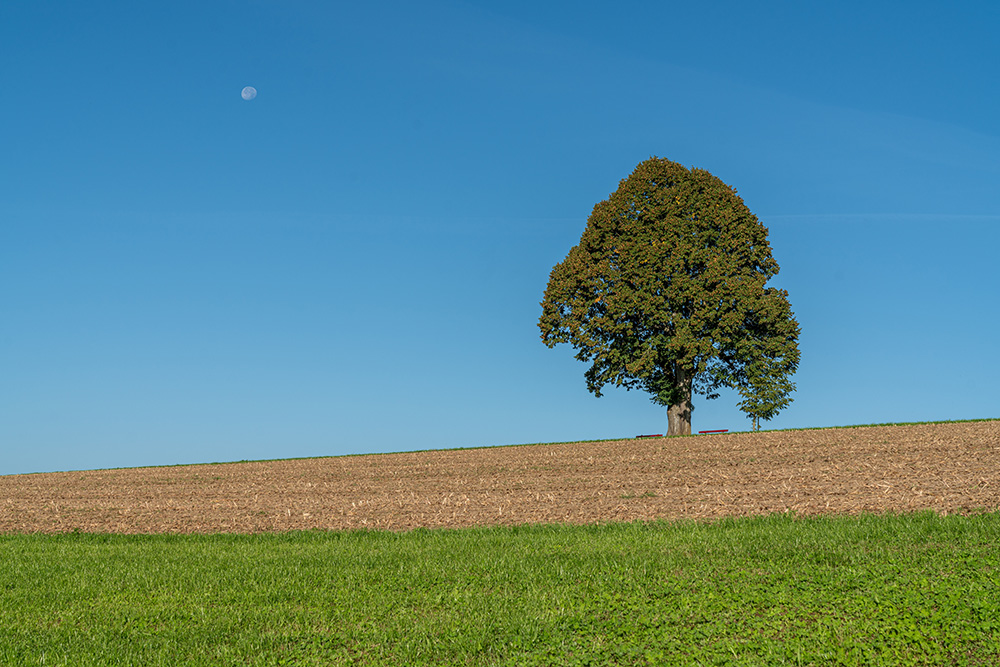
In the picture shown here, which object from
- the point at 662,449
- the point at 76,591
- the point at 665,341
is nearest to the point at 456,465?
the point at 662,449

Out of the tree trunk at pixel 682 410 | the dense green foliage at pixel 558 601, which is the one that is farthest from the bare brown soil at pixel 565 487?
the tree trunk at pixel 682 410

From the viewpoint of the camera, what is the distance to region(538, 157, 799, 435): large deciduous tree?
1362 inches

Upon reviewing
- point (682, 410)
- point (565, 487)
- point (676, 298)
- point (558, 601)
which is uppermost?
point (676, 298)

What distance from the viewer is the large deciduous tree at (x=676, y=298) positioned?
3459 centimetres

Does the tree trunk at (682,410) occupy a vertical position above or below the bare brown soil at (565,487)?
above

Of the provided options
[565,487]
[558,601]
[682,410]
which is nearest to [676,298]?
[682,410]

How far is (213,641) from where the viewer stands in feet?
29.1

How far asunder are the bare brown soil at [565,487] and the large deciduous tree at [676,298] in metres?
4.92

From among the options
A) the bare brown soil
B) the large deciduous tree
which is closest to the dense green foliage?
the bare brown soil

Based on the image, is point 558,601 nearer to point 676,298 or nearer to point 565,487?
point 565,487

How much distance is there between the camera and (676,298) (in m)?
34.6

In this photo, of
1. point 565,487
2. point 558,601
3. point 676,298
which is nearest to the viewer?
point 558,601

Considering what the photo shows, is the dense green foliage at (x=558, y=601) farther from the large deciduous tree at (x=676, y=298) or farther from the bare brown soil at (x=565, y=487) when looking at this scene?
the large deciduous tree at (x=676, y=298)

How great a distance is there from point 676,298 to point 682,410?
5.36 m
